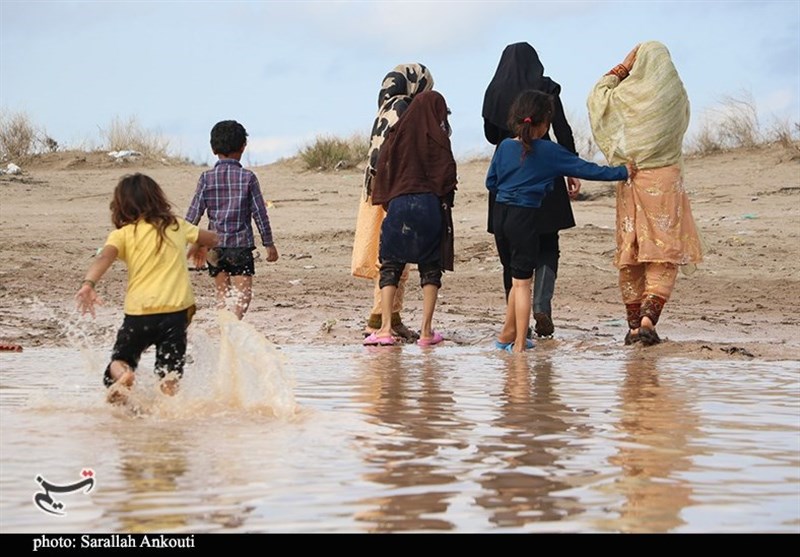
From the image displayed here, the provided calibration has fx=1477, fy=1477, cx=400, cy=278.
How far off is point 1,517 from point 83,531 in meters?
0.35

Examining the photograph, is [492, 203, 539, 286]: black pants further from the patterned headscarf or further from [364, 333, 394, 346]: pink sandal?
the patterned headscarf

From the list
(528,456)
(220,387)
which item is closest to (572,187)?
(220,387)

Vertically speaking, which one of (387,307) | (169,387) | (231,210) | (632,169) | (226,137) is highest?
(226,137)

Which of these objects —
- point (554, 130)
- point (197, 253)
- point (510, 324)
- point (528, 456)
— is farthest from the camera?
point (554, 130)

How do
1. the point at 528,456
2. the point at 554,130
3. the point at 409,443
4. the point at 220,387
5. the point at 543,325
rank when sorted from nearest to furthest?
→ the point at 528,456
the point at 409,443
the point at 220,387
the point at 554,130
the point at 543,325

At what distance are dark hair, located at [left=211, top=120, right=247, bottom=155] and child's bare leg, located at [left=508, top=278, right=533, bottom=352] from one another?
195cm

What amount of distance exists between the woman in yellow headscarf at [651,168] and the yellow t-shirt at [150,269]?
3.81 meters

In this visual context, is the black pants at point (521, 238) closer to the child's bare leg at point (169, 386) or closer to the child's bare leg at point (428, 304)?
the child's bare leg at point (428, 304)

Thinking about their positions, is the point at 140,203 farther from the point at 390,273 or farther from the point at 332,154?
the point at 332,154

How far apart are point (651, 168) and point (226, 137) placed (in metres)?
2.69

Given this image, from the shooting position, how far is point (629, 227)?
947 cm

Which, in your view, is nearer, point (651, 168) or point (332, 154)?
point (651, 168)

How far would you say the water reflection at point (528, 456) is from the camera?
4.29 m

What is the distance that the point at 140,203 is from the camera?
647 centimetres
